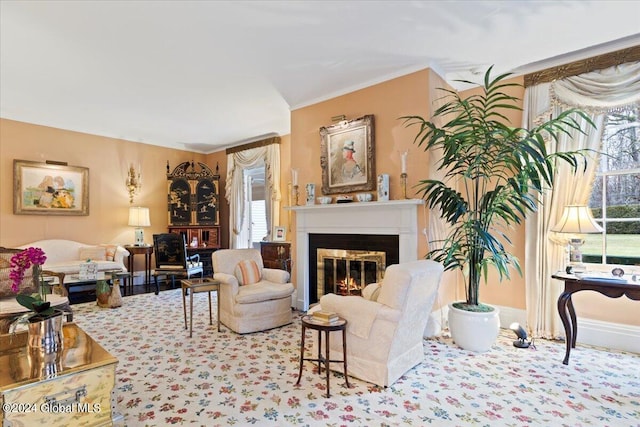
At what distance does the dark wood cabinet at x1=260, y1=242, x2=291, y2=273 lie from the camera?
18.4 feet

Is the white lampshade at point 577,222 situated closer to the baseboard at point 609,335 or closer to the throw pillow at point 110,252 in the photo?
the baseboard at point 609,335

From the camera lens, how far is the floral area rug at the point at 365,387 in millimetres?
2178

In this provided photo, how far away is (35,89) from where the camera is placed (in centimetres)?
450

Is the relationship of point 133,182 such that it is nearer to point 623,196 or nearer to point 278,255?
point 278,255

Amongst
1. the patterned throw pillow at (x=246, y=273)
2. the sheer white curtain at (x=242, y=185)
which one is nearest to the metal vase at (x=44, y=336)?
the patterned throw pillow at (x=246, y=273)

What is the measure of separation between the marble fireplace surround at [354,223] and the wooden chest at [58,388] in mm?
2856

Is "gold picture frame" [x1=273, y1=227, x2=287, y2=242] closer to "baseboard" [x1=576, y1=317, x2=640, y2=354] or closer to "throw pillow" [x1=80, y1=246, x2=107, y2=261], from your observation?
"throw pillow" [x1=80, y1=246, x2=107, y2=261]

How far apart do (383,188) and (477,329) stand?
1.75 metres

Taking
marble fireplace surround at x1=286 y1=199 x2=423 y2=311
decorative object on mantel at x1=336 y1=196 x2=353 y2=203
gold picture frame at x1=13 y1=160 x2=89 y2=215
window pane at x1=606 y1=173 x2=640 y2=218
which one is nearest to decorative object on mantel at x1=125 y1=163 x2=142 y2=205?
gold picture frame at x1=13 y1=160 x2=89 y2=215

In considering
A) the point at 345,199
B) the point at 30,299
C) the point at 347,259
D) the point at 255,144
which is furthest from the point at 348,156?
the point at 30,299

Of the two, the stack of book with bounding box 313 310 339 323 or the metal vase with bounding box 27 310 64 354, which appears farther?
the stack of book with bounding box 313 310 339 323

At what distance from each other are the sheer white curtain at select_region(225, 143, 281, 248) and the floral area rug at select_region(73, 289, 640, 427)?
130 inches

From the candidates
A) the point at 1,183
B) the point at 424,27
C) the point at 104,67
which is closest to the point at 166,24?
the point at 104,67

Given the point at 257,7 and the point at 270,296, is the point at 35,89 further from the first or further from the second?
the point at 270,296
